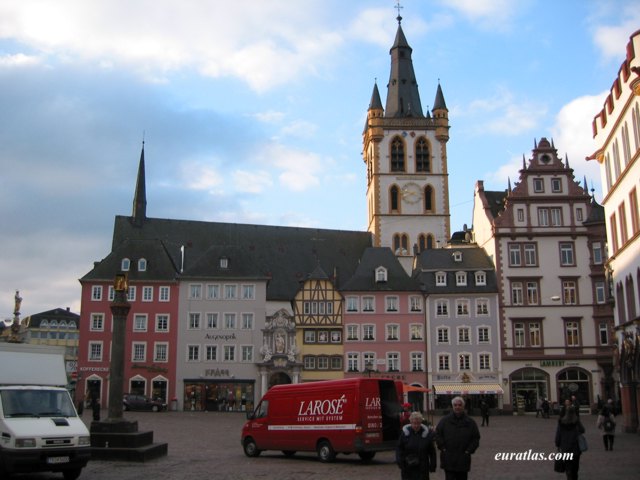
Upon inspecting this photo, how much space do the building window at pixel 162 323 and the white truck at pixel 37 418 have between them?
1607 inches

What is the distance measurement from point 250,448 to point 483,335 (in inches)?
1455

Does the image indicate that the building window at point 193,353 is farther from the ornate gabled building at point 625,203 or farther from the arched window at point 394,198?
the ornate gabled building at point 625,203

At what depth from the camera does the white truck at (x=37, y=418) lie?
15.6 meters

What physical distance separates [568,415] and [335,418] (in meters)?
8.49

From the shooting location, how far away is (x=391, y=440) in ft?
73.0

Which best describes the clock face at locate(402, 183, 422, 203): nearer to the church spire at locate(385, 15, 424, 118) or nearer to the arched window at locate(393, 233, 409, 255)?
the arched window at locate(393, 233, 409, 255)

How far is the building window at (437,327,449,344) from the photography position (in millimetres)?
58812

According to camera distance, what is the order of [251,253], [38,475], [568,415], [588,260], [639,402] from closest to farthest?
[568,415]
[38,475]
[639,402]
[588,260]
[251,253]

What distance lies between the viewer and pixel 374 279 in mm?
61062

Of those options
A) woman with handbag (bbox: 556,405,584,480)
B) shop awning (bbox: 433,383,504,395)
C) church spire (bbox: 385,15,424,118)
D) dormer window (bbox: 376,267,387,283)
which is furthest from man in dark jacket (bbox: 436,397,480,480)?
church spire (bbox: 385,15,424,118)

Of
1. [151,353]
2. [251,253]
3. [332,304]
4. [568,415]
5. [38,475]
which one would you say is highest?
[251,253]

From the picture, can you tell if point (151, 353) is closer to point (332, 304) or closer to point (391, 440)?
point (332, 304)

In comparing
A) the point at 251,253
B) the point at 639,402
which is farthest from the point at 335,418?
the point at 251,253

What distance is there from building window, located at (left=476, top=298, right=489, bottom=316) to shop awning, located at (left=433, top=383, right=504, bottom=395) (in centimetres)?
539
